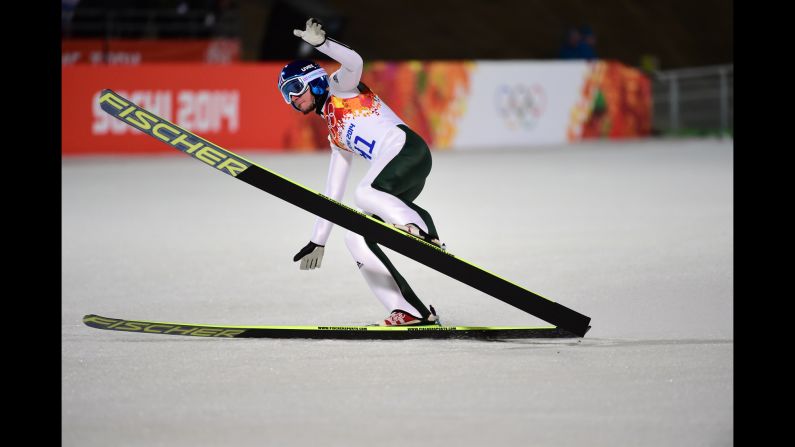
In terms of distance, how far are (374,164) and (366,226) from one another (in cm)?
41

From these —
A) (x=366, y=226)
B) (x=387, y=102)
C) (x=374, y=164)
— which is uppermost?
(x=387, y=102)

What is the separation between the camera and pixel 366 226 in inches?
208

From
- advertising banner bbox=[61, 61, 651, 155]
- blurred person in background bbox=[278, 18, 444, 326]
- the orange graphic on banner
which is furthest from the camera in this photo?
the orange graphic on banner

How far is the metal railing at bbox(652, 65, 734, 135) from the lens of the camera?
20.3 meters

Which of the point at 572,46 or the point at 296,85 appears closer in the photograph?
the point at 296,85

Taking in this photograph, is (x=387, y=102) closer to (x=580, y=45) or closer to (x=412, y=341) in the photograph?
(x=580, y=45)

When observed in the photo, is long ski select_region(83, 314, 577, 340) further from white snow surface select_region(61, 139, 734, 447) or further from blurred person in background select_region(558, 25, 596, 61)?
blurred person in background select_region(558, 25, 596, 61)

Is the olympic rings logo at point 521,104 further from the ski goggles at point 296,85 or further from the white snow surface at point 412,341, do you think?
the ski goggles at point 296,85

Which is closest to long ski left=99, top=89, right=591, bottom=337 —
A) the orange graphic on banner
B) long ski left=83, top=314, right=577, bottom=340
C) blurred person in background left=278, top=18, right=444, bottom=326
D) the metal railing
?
blurred person in background left=278, top=18, right=444, bottom=326

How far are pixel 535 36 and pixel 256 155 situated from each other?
481 inches

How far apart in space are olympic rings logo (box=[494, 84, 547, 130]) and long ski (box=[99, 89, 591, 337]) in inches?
523

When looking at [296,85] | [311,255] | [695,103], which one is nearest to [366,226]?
[311,255]

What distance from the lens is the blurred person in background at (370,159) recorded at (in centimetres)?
549

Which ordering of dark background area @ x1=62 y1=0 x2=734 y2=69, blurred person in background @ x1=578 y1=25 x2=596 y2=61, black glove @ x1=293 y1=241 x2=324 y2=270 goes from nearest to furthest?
black glove @ x1=293 y1=241 x2=324 y2=270 < blurred person in background @ x1=578 y1=25 x2=596 y2=61 < dark background area @ x1=62 y1=0 x2=734 y2=69
